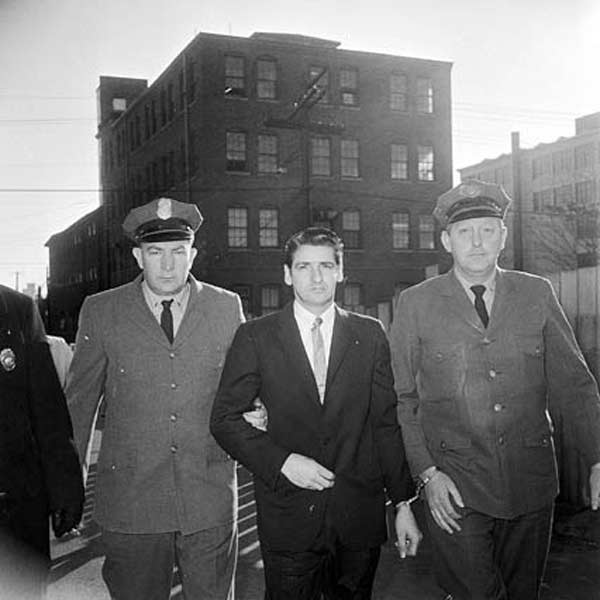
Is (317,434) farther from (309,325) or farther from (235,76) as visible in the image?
(235,76)

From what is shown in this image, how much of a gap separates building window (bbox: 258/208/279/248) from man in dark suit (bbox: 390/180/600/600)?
31995 millimetres

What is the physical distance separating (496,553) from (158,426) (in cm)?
180

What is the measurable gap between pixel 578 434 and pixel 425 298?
102cm

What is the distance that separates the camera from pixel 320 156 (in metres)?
37.7

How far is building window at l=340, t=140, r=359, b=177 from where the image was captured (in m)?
38.1

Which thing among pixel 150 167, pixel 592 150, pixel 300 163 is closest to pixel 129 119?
pixel 150 167

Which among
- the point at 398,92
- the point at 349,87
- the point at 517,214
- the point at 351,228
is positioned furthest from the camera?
the point at 398,92

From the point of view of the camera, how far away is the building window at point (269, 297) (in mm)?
35688

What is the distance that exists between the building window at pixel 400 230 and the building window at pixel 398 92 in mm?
5407

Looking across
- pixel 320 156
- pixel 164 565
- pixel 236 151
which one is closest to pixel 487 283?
pixel 164 565

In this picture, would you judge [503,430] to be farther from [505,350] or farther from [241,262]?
[241,262]

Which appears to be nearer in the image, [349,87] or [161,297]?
[161,297]

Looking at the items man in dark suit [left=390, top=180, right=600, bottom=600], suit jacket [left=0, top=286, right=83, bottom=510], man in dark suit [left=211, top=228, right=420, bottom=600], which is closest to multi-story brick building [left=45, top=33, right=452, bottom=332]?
man in dark suit [left=390, top=180, right=600, bottom=600]

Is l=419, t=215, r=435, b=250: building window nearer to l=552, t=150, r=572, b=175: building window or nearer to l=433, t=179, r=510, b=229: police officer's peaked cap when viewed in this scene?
l=552, t=150, r=572, b=175: building window
